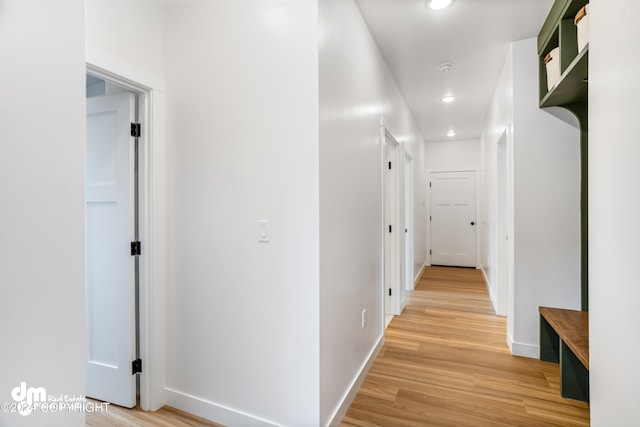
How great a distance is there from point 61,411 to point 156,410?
1439mm

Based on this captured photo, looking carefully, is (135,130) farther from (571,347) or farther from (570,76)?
(571,347)

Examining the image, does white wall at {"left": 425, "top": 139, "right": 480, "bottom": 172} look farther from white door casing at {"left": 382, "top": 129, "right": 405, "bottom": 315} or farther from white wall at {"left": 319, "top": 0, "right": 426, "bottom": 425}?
white wall at {"left": 319, "top": 0, "right": 426, "bottom": 425}

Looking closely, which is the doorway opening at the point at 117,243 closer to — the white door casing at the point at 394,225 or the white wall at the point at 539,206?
the white door casing at the point at 394,225

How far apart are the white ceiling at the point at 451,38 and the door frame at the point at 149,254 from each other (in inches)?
62.8

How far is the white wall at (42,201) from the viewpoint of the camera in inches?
28.4

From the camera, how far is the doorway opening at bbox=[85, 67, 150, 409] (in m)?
1.99

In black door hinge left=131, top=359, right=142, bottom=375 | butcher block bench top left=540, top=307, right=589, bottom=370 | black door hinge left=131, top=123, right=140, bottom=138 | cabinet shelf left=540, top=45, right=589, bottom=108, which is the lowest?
black door hinge left=131, top=359, right=142, bottom=375

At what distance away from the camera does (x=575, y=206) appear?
2.55m

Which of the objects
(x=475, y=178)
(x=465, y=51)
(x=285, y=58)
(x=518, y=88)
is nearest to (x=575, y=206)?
(x=518, y=88)

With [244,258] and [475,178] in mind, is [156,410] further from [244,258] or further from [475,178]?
[475,178]

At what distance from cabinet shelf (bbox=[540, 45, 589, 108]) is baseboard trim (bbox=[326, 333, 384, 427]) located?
7.55 feet

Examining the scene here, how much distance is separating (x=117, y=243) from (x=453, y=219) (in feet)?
20.4

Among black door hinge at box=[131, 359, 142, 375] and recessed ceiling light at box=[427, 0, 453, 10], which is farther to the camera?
recessed ceiling light at box=[427, 0, 453, 10]

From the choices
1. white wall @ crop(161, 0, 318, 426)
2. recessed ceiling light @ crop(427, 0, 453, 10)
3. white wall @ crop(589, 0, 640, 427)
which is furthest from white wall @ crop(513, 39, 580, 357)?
white wall @ crop(161, 0, 318, 426)
